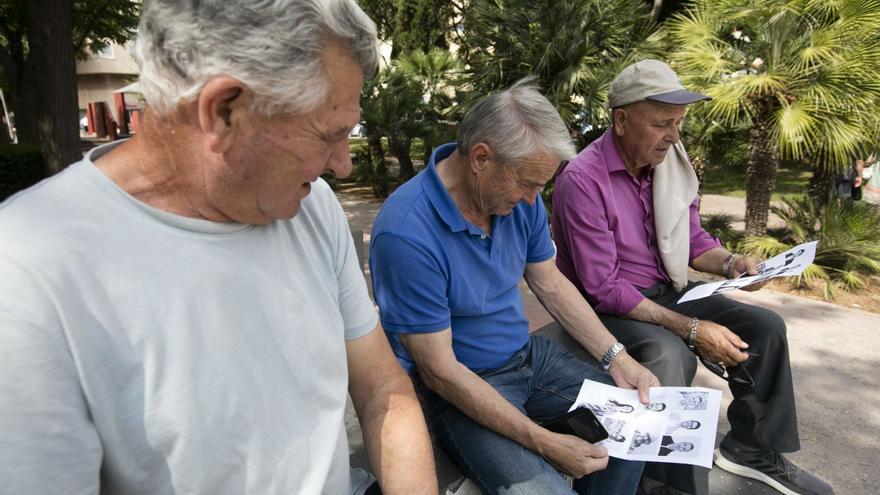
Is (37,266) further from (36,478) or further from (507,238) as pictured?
(507,238)

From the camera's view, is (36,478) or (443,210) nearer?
(36,478)

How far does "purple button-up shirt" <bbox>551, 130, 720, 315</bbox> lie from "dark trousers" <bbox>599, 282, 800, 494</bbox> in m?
0.15

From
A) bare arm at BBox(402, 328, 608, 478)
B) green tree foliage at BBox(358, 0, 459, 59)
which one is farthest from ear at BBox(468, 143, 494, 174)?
green tree foliage at BBox(358, 0, 459, 59)

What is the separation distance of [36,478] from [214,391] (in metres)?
0.27

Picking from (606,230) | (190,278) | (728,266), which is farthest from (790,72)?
(190,278)

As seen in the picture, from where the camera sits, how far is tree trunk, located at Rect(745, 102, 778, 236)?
576cm

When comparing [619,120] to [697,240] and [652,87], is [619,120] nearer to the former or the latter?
[652,87]

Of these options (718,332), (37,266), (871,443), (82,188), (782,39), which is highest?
(782,39)

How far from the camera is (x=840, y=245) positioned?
18.1ft

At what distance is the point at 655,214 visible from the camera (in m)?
2.54

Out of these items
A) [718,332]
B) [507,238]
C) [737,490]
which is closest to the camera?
[507,238]

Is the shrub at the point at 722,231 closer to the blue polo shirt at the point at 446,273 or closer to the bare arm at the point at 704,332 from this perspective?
the bare arm at the point at 704,332

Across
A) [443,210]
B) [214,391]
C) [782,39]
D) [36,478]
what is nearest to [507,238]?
[443,210]

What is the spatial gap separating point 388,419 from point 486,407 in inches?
A: 15.2
